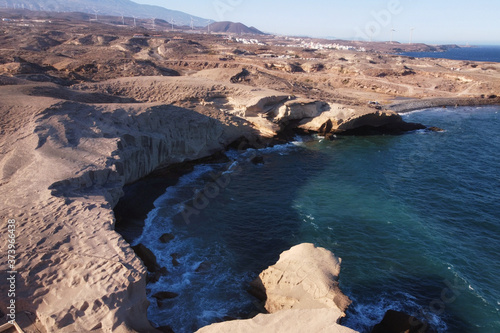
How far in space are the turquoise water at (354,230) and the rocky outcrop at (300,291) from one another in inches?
62.1

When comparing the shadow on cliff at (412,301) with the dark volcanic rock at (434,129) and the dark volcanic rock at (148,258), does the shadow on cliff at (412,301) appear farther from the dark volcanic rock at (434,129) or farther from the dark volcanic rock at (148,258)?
the dark volcanic rock at (434,129)

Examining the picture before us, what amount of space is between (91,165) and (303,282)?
12.7 metres

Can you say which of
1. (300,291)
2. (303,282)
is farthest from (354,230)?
(300,291)

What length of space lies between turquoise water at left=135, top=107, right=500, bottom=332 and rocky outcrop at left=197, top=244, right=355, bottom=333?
1.58 meters

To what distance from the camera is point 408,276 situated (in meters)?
17.2

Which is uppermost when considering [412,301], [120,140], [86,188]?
[120,140]

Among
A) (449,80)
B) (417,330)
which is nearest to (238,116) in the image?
(417,330)

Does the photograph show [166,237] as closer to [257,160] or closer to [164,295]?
[164,295]

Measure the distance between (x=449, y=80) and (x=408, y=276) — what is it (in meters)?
66.5

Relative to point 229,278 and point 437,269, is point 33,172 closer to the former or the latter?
point 229,278

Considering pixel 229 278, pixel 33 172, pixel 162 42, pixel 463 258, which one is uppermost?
pixel 162 42

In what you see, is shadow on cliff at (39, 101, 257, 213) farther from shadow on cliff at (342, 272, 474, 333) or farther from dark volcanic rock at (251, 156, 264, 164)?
shadow on cliff at (342, 272, 474, 333)

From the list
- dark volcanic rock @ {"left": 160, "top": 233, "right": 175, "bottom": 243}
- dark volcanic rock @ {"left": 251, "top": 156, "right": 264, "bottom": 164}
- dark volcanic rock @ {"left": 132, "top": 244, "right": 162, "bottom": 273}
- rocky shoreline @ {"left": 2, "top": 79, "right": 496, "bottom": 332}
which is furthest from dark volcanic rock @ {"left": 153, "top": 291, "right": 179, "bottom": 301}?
dark volcanic rock @ {"left": 251, "top": 156, "right": 264, "bottom": 164}

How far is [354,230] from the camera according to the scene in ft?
68.0
